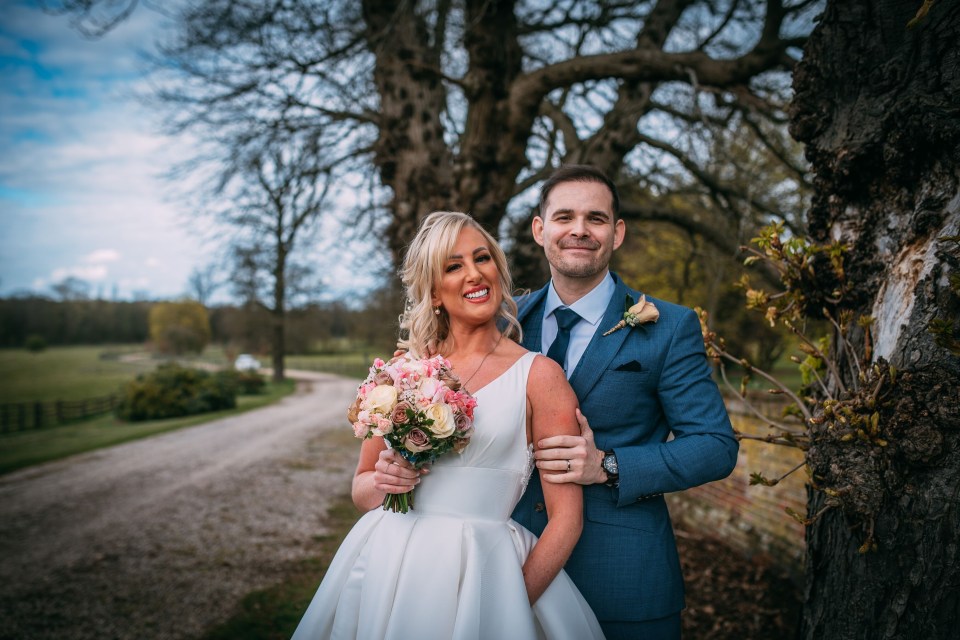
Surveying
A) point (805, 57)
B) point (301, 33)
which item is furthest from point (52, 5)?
point (805, 57)

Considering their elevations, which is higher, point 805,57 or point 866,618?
point 805,57

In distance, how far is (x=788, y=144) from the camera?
9.89 metres

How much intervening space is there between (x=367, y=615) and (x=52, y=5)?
619 cm

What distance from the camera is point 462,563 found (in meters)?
2.03

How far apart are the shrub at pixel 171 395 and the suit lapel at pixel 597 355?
72.7 feet

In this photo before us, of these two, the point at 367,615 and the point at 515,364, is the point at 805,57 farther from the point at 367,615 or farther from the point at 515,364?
the point at 367,615

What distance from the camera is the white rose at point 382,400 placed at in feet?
6.04

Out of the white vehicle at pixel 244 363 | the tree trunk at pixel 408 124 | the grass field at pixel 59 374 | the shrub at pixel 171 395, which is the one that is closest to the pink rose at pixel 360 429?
the tree trunk at pixel 408 124

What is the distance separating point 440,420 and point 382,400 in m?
0.21

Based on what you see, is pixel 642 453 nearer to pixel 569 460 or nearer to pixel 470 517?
pixel 569 460

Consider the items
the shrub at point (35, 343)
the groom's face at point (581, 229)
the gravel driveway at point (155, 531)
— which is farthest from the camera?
the shrub at point (35, 343)

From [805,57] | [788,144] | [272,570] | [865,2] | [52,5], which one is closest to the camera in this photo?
[865,2]

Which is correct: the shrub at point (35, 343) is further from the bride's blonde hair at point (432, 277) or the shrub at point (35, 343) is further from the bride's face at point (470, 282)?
the bride's face at point (470, 282)

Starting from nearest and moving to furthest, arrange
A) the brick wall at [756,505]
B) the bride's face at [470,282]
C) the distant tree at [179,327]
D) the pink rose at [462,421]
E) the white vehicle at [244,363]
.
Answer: the pink rose at [462,421] < the bride's face at [470,282] < the brick wall at [756,505] < the white vehicle at [244,363] < the distant tree at [179,327]
